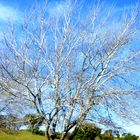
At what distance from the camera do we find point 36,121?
2230 cm

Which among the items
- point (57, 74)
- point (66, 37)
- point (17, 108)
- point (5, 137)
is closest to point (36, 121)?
point (17, 108)

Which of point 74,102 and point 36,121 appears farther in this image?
point 36,121

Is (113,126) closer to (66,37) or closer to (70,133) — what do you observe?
(70,133)

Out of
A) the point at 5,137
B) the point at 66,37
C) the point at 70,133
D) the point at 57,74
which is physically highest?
the point at 5,137

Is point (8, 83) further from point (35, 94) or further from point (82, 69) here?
point (82, 69)

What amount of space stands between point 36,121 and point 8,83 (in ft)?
7.35

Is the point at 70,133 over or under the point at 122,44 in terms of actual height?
under

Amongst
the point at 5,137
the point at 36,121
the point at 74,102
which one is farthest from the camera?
the point at 5,137

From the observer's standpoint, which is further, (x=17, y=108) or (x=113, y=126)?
(x=17, y=108)

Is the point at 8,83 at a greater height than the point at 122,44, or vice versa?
the point at 122,44

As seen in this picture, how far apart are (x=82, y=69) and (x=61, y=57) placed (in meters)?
1.06

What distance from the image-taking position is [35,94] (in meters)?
21.3

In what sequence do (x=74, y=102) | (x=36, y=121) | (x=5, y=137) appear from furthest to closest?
(x=5, y=137) < (x=36, y=121) < (x=74, y=102)

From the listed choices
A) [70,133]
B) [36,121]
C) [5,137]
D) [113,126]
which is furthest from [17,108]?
[5,137]
